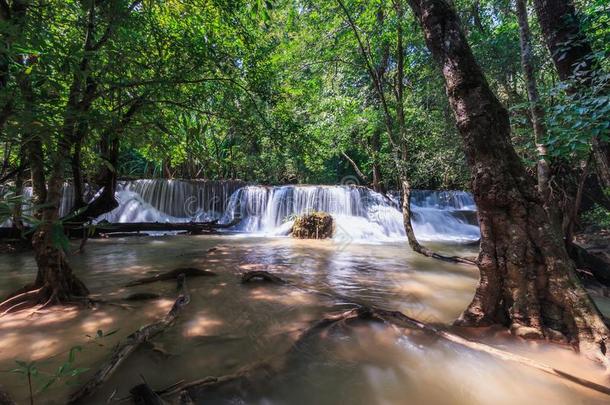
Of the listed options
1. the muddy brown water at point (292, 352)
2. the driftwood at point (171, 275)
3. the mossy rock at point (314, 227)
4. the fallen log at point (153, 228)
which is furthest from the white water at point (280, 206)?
the muddy brown water at point (292, 352)

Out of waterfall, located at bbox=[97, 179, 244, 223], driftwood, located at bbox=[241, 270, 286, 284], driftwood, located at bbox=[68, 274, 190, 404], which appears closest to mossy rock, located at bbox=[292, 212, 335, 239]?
driftwood, located at bbox=[241, 270, 286, 284]

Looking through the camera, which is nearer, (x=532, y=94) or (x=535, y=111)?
(x=535, y=111)

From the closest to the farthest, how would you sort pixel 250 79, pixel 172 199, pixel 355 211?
pixel 250 79
pixel 355 211
pixel 172 199

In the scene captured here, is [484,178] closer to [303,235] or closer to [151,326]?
[151,326]

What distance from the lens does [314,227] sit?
37.7 ft

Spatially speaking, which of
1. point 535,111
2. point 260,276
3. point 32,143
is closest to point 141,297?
point 260,276

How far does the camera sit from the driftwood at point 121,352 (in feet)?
6.11

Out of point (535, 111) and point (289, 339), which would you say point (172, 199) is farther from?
point (535, 111)

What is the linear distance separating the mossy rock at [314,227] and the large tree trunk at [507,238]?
331 inches

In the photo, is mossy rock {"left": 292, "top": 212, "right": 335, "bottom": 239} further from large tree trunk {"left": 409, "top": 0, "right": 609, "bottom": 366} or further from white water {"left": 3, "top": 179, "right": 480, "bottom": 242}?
large tree trunk {"left": 409, "top": 0, "right": 609, "bottom": 366}

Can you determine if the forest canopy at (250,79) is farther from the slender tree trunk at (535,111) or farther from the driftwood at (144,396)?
the driftwood at (144,396)

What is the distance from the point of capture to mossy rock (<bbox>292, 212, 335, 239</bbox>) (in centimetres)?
1144

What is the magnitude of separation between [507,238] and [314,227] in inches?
344

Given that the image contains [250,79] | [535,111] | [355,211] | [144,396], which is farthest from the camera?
[355,211]
